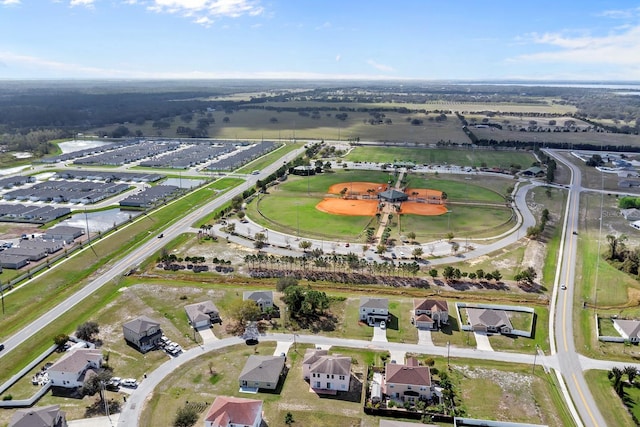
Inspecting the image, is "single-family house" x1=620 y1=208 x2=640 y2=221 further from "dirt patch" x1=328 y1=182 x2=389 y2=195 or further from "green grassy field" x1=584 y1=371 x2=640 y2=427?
"green grassy field" x1=584 y1=371 x2=640 y2=427

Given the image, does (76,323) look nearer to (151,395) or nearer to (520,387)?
(151,395)

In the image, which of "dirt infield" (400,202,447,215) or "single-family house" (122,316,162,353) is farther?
"dirt infield" (400,202,447,215)

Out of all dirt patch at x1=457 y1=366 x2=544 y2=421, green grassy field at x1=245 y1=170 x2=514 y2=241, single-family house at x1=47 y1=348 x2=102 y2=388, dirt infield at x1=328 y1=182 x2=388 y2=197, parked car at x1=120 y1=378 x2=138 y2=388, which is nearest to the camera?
dirt patch at x1=457 y1=366 x2=544 y2=421

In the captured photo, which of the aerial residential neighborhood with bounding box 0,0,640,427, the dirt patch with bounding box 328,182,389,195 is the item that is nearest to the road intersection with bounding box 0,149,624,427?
the aerial residential neighborhood with bounding box 0,0,640,427

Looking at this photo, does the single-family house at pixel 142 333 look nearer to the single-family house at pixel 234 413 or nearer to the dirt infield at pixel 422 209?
the single-family house at pixel 234 413

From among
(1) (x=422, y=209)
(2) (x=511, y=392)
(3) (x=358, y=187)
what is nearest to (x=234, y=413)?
(2) (x=511, y=392)

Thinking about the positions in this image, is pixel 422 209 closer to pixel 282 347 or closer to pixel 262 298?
pixel 262 298

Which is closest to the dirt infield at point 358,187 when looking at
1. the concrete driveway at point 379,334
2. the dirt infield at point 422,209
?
the dirt infield at point 422,209

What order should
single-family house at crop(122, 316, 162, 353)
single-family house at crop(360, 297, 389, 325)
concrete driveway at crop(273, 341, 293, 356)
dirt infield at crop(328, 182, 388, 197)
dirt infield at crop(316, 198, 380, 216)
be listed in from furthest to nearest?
1. dirt infield at crop(328, 182, 388, 197)
2. dirt infield at crop(316, 198, 380, 216)
3. single-family house at crop(360, 297, 389, 325)
4. single-family house at crop(122, 316, 162, 353)
5. concrete driveway at crop(273, 341, 293, 356)
